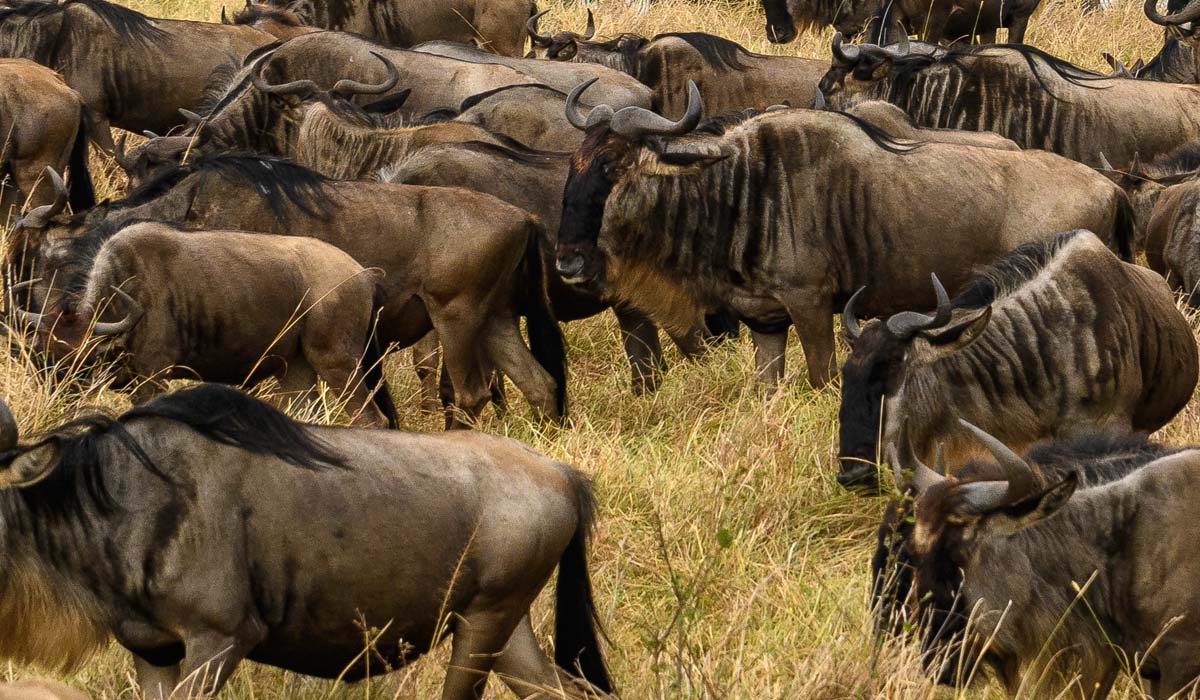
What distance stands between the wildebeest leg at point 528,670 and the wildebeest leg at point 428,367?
341cm

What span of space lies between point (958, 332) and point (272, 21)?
8169 mm

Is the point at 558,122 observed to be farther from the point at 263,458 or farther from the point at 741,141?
the point at 263,458

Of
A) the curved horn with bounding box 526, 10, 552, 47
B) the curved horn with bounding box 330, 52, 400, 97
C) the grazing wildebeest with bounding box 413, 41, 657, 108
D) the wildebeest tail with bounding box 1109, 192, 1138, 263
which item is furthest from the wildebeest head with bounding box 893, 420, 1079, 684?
the curved horn with bounding box 526, 10, 552, 47

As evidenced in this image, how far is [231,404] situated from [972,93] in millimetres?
6576

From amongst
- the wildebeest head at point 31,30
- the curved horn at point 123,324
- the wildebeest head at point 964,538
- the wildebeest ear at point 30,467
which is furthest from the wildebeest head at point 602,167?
the wildebeest head at point 31,30

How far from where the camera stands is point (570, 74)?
11609 mm

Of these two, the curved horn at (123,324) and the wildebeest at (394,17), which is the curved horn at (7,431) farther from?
the wildebeest at (394,17)

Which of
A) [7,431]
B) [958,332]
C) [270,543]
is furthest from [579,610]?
[958,332]

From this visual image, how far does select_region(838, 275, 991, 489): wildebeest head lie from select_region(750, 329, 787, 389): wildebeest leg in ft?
4.61

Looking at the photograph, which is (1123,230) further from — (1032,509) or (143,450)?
(143,450)

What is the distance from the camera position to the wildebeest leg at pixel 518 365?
777 cm

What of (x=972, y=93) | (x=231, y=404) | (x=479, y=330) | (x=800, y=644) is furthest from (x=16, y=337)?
(x=972, y=93)

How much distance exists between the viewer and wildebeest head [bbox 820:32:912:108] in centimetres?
1039

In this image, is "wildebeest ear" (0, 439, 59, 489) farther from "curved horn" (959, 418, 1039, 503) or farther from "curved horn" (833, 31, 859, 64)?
"curved horn" (833, 31, 859, 64)
